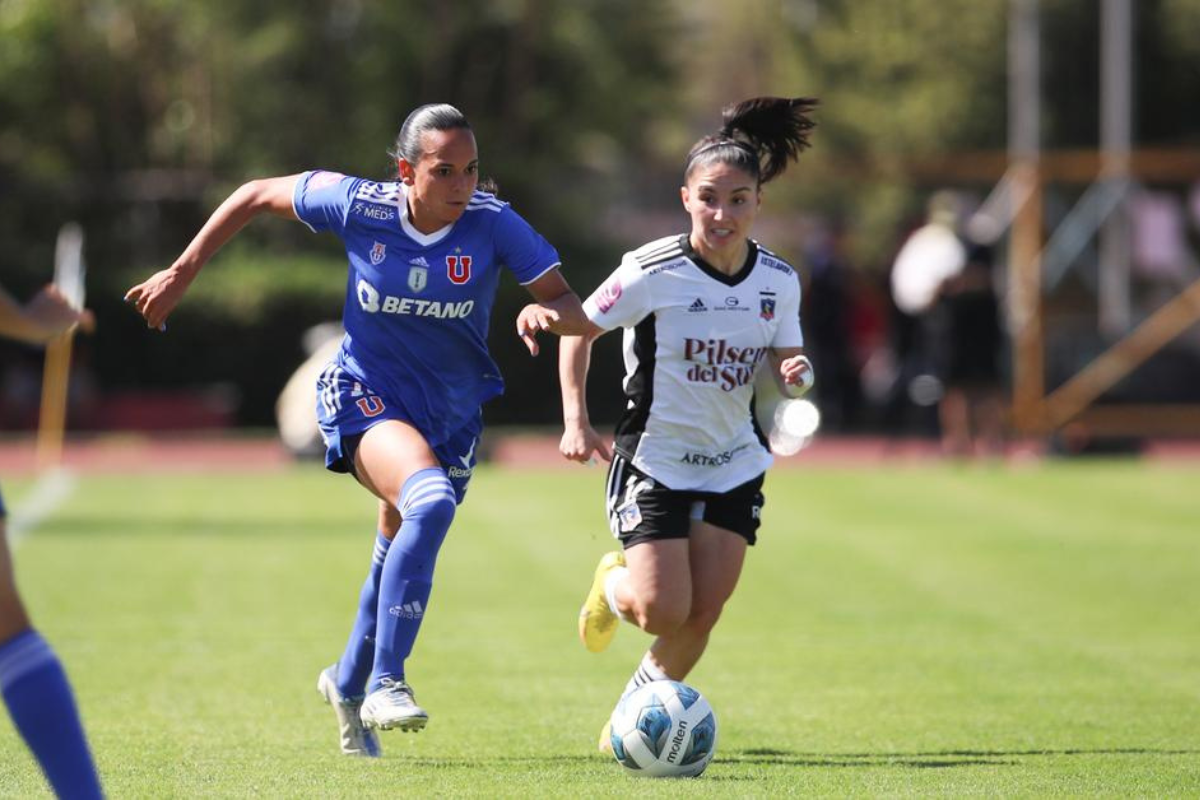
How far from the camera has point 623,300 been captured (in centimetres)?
754

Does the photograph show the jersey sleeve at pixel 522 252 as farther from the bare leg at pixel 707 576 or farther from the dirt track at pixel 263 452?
the dirt track at pixel 263 452

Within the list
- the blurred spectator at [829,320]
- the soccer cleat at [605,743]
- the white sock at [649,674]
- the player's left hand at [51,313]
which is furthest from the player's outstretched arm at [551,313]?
the blurred spectator at [829,320]

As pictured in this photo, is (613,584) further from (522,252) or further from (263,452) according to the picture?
(263,452)

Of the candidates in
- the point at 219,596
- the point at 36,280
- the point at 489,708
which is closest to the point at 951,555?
the point at 219,596

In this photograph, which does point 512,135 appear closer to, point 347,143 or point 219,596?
point 347,143

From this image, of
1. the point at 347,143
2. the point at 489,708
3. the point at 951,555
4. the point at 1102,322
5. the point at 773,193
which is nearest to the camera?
the point at 489,708

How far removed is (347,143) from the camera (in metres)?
34.2

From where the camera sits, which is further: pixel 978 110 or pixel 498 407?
pixel 978 110

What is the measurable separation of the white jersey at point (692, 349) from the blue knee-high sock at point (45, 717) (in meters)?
2.72

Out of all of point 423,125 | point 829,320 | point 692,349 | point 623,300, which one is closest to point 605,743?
point 692,349

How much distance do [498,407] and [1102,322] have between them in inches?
367

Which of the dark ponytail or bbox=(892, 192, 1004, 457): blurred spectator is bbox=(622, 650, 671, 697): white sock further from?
bbox=(892, 192, 1004, 457): blurred spectator

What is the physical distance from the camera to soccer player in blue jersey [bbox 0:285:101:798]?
5410 mm

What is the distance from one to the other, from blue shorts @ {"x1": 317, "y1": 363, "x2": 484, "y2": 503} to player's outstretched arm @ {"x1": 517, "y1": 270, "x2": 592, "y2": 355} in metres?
0.54
